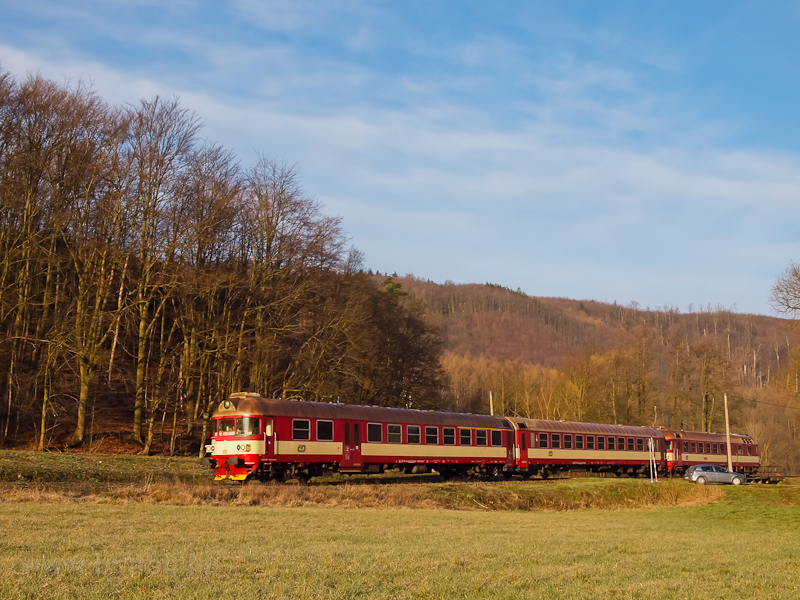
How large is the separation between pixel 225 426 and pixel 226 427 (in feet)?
0.32

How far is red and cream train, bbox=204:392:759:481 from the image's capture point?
91.6 feet

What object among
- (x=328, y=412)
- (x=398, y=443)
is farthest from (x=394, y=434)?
(x=328, y=412)

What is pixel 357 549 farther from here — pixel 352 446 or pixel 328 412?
pixel 352 446

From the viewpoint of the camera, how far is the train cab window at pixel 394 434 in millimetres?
32031

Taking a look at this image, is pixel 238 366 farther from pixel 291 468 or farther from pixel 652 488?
pixel 652 488

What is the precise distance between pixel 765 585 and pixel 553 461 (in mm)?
32767

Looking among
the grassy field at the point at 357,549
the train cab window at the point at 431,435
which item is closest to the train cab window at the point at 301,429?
the grassy field at the point at 357,549

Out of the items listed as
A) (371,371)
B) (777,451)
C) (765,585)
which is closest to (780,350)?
(777,451)

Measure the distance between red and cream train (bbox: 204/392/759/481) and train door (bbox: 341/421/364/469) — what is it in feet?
0.13

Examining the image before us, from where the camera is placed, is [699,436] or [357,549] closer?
[357,549]

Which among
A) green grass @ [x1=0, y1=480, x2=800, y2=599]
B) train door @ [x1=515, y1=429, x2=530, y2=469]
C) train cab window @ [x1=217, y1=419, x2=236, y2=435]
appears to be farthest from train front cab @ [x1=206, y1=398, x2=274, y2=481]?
train door @ [x1=515, y1=429, x2=530, y2=469]

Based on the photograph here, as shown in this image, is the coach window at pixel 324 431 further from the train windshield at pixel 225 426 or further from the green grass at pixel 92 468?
the green grass at pixel 92 468

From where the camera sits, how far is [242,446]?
27625 mm

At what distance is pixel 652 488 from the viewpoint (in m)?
27.2
